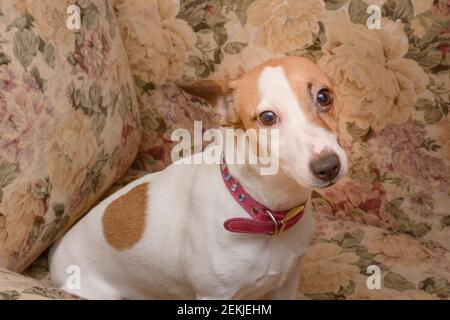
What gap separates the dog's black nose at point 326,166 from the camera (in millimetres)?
945

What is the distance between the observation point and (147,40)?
1.54m

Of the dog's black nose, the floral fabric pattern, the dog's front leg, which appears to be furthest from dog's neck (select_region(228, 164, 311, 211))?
the floral fabric pattern

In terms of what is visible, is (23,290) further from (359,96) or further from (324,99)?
(359,96)

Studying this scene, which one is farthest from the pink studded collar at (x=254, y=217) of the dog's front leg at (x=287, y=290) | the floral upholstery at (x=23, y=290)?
the floral upholstery at (x=23, y=290)

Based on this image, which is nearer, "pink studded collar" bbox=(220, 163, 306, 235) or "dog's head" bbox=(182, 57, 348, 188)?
"dog's head" bbox=(182, 57, 348, 188)

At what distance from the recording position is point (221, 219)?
1114 mm

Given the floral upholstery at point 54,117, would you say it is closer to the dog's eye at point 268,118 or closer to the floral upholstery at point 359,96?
the floral upholstery at point 359,96

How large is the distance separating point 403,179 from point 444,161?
11 cm

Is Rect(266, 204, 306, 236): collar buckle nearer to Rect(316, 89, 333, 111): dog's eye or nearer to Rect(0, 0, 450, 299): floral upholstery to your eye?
Rect(316, 89, 333, 111): dog's eye

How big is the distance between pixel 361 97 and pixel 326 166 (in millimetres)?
521

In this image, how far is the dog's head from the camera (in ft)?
3.15

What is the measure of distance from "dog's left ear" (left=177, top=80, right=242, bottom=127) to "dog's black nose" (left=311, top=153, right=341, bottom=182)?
225 mm

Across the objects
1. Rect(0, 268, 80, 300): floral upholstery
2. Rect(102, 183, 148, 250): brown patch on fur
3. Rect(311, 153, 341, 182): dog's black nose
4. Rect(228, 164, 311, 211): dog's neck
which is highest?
Rect(311, 153, 341, 182): dog's black nose

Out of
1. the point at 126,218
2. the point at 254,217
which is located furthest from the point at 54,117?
the point at 254,217
